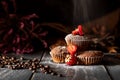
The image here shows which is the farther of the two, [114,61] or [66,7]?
[66,7]

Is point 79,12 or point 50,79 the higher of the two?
point 79,12

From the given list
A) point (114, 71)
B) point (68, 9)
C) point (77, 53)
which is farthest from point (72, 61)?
point (68, 9)

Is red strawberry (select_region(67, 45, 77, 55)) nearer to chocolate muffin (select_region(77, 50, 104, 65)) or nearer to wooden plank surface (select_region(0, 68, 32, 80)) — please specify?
chocolate muffin (select_region(77, 50, 104, 65))

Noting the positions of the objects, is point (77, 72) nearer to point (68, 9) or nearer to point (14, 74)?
point (14, 74)

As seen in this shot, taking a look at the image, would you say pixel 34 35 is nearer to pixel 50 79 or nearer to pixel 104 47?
pixel 104 47

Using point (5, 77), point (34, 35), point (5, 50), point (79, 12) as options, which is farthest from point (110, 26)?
point (5, 77)
